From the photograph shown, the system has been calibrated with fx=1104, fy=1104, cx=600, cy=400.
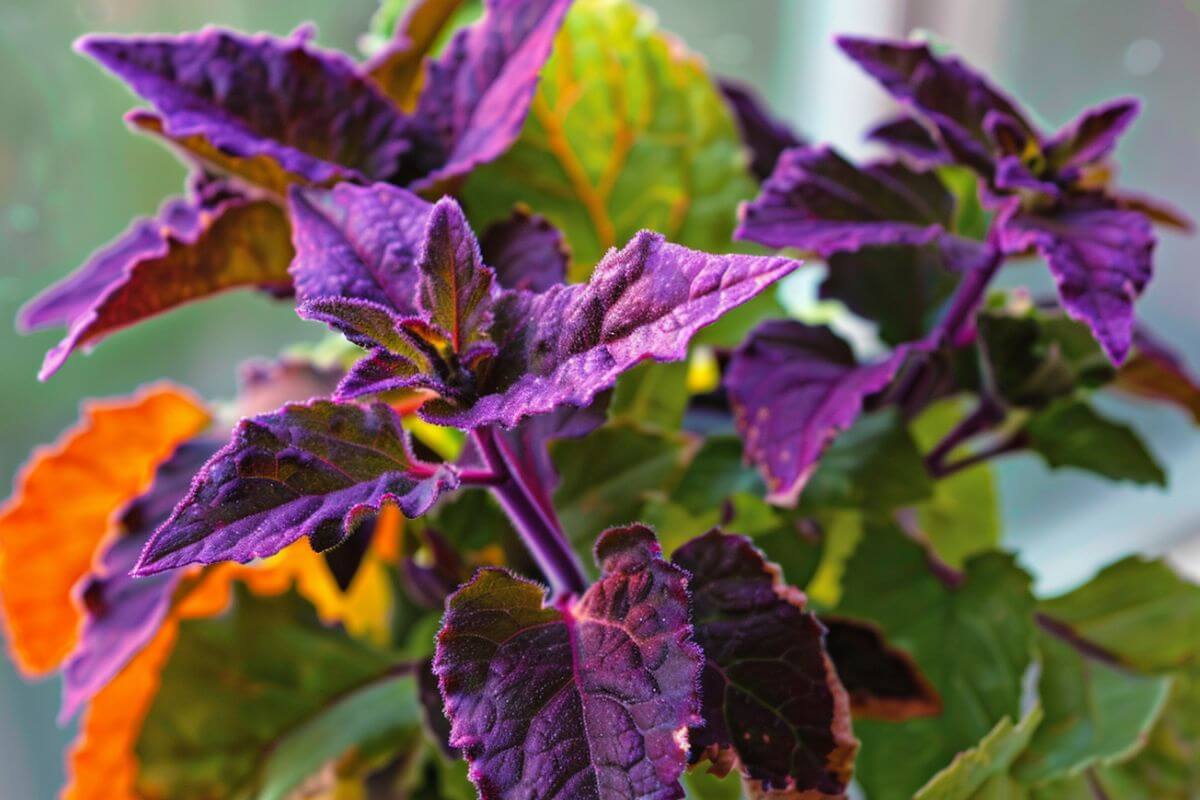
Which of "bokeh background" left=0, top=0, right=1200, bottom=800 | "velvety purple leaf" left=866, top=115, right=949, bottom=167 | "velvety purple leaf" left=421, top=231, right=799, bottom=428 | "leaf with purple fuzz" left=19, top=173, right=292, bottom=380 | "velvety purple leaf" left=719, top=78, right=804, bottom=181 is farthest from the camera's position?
"bokeh background" left=0, top=0, right=1200, bottom=800

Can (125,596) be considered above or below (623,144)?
below

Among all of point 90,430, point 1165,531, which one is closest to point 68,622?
point 90,430

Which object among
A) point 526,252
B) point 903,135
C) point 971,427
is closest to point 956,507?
point 971,427

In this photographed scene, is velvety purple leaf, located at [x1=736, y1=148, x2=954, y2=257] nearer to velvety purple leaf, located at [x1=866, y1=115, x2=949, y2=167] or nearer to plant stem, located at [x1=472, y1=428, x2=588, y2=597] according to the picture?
velvety purple leaf, located at [x1=866, y1=115, x2=949, y2=167]

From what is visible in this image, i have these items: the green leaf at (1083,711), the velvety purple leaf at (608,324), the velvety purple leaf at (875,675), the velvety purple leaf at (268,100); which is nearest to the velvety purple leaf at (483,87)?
the velvety purple leaf at (268,100)

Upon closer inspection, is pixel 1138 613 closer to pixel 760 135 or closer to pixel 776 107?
pixel 760 135

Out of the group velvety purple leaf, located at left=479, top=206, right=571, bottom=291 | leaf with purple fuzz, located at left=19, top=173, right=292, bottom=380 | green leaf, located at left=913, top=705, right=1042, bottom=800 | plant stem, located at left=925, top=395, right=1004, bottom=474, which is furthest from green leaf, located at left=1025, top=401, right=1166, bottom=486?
leaf with purple fuzz, located at left=19, top=173, right=292, bottom=380

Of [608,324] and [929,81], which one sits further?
[929,81]
